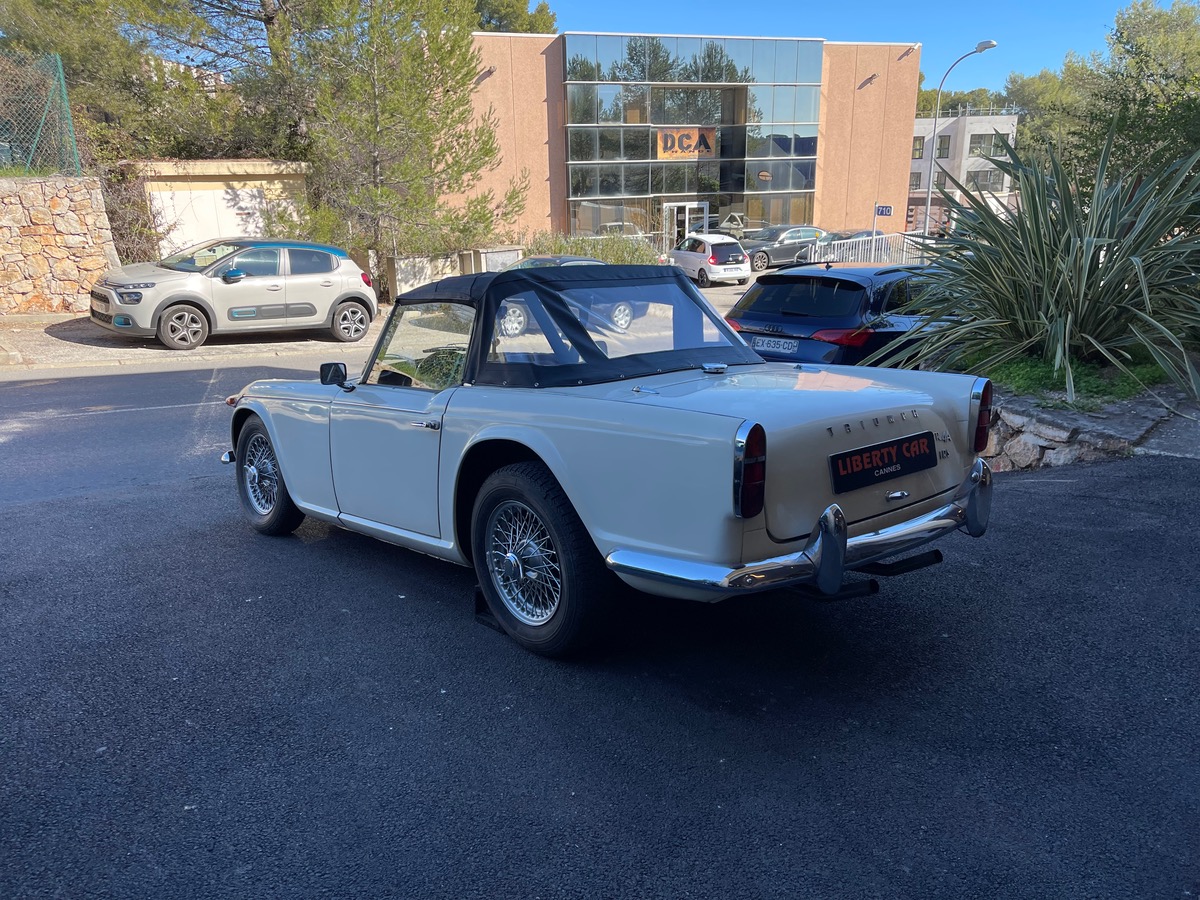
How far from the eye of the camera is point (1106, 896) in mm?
2389

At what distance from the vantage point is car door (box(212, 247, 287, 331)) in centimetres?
1525

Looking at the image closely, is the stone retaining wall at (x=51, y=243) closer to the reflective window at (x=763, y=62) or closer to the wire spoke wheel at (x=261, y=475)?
the wire spoke wheel at (x=261, y=475)

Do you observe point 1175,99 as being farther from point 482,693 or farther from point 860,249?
point 860,249

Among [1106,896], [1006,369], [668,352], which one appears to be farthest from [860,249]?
[1106,896]

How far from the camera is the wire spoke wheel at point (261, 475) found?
18.4 ft

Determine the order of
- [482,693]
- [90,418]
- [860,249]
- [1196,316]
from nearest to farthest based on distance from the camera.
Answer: [482,693]
[1196,316]
[90,418]
[860,249]

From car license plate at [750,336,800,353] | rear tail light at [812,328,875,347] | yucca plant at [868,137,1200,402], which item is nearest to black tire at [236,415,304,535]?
car license plate at [750,336,800,353]

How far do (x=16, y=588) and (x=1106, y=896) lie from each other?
5064 millimetres

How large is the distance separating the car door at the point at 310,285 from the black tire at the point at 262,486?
1083cm

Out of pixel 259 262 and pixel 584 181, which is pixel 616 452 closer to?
pixel 259 262

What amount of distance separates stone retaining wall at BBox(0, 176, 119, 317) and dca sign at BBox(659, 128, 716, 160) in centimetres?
2452

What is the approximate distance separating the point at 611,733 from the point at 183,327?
45.7ft

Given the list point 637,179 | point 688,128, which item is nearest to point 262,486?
point 637,179

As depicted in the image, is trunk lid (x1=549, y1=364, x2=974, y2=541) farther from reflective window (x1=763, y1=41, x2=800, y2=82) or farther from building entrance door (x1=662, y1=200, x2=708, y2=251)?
reflective window (x1=763, y1=41, x2=800, y2=82)
